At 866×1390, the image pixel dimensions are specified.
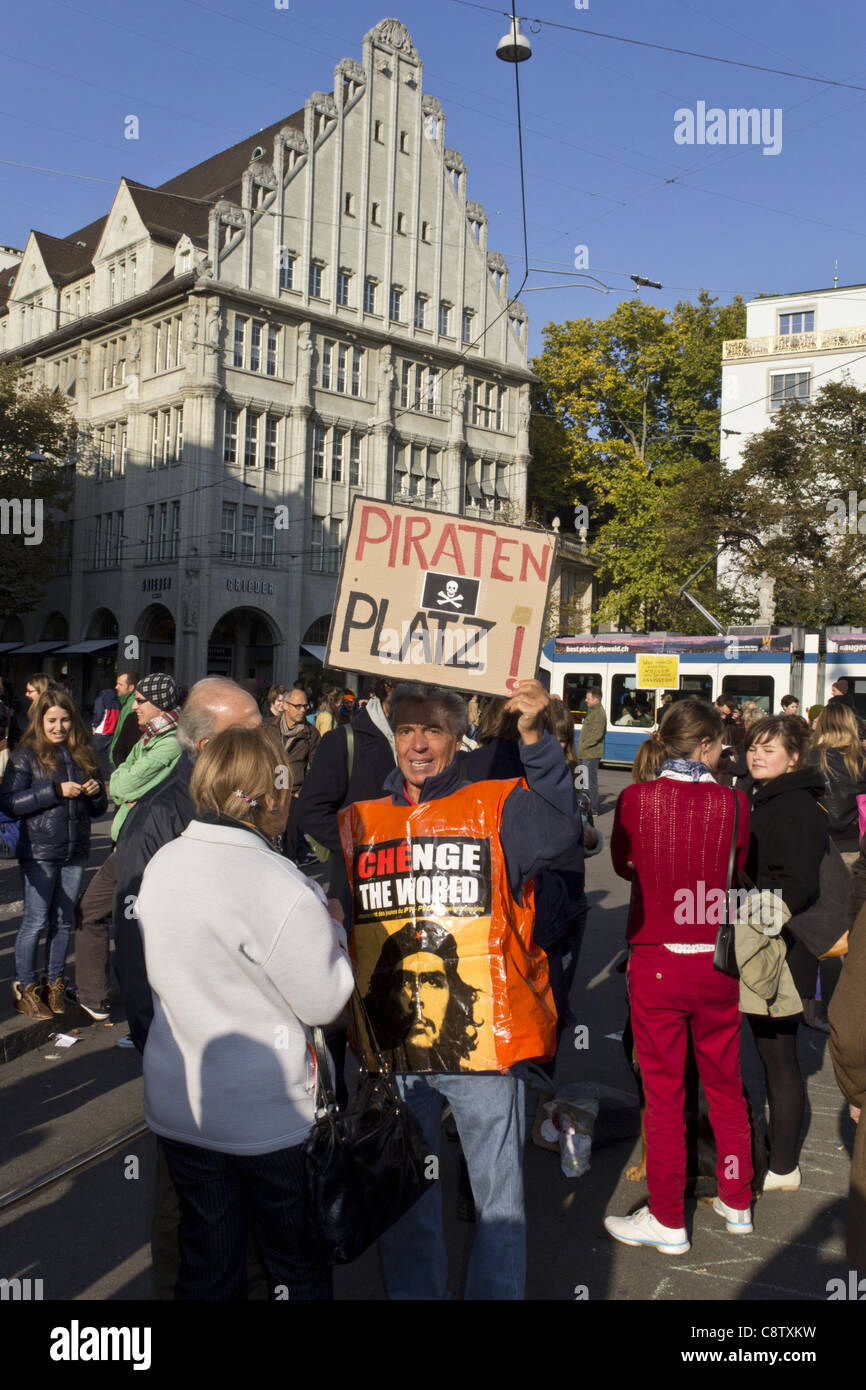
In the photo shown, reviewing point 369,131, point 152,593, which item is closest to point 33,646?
point 152,593

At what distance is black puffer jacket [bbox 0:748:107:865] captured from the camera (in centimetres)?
670

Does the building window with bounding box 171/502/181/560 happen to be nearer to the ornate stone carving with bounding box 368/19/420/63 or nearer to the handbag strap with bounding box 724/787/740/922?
the ornate stone carving with bounding box 368/19/420/63

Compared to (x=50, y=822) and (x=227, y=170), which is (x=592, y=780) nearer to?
(x=50, y=822)

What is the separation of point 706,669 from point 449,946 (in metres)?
24.6

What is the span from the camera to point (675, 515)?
1399 inches

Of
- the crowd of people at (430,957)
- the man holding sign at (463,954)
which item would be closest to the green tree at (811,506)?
the crowd of people at (430,957)

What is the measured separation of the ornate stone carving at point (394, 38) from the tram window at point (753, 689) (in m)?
32.4

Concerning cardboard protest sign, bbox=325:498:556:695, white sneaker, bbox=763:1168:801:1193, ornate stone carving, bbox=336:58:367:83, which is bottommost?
white sneaker, bbox=763:1168:801:1193

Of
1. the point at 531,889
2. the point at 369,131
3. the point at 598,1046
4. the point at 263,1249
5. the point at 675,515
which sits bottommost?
the point at 598,1046

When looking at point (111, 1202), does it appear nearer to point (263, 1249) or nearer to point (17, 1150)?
point (17, 1150)

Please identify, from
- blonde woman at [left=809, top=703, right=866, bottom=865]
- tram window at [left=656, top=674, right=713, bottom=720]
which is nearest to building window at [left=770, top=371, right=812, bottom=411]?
tram window at [left=656, top=674, right=713, bottom=720]

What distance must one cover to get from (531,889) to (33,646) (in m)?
46.8

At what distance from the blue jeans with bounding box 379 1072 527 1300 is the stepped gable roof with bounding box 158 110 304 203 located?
43897 millimetres

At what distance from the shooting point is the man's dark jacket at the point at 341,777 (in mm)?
4520
